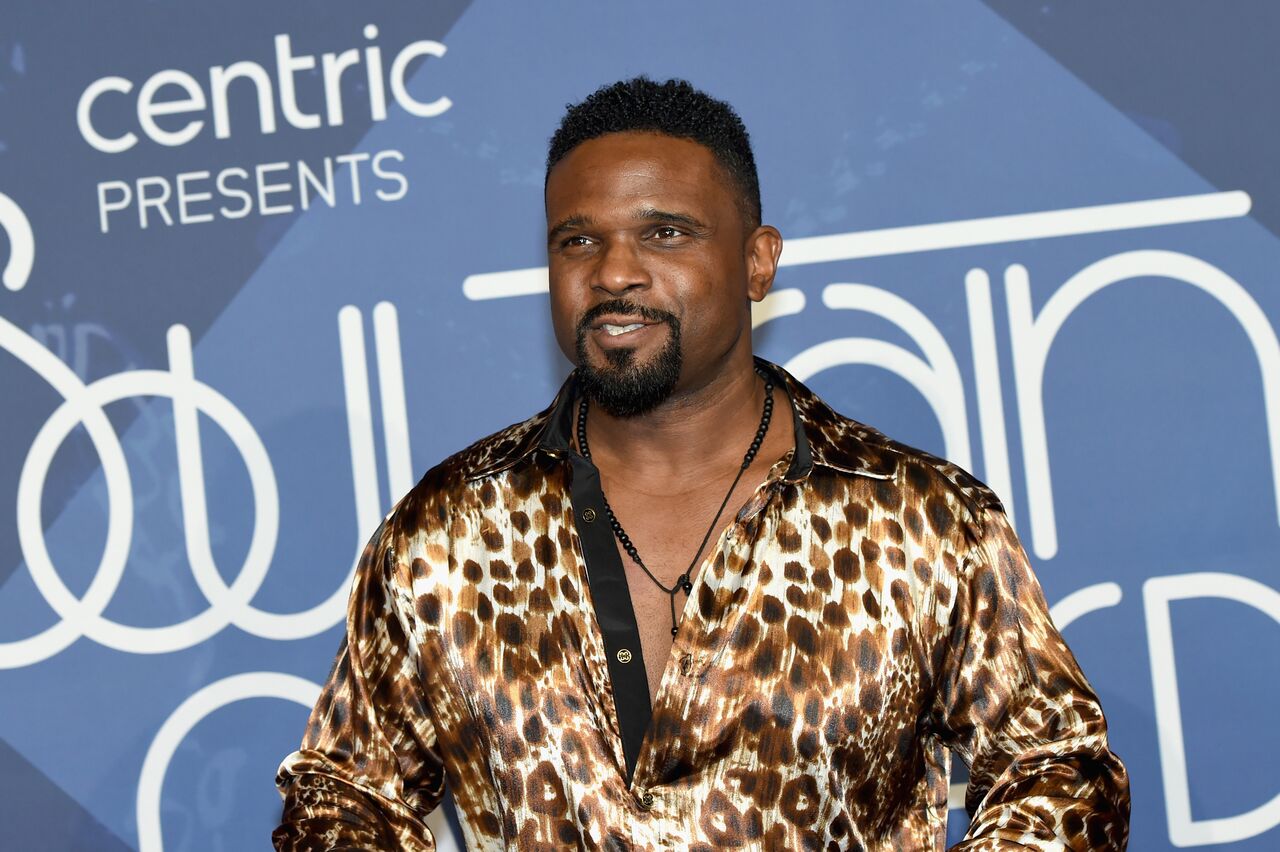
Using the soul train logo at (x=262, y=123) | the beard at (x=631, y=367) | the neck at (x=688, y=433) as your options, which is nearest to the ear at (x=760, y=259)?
the neck at (x=688, y=433)

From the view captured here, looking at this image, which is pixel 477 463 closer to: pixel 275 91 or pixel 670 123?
pixel 670 123

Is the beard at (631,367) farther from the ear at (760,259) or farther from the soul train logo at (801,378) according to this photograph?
the soul train logo at (801,378)

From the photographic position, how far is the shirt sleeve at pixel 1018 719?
5.71 feet

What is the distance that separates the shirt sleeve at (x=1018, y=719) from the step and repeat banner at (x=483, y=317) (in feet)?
2.45

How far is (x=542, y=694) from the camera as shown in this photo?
6.11ft

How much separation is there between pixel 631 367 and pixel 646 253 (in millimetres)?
155

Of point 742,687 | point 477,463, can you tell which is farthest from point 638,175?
point 742,687

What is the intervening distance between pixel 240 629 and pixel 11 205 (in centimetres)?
93

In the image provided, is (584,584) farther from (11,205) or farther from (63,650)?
(11,205)

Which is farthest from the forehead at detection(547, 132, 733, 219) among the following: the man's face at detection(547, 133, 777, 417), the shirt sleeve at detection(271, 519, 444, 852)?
the shirt sleeve at detection(271, 519, 444, 852)

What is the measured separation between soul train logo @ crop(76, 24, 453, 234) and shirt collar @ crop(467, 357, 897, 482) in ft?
2.70

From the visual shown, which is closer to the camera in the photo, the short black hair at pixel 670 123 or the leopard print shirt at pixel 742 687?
the leopard print shirt at pixel 742 687

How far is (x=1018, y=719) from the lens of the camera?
184cm

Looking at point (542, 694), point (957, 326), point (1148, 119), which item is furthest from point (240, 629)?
point (1148, 119)
